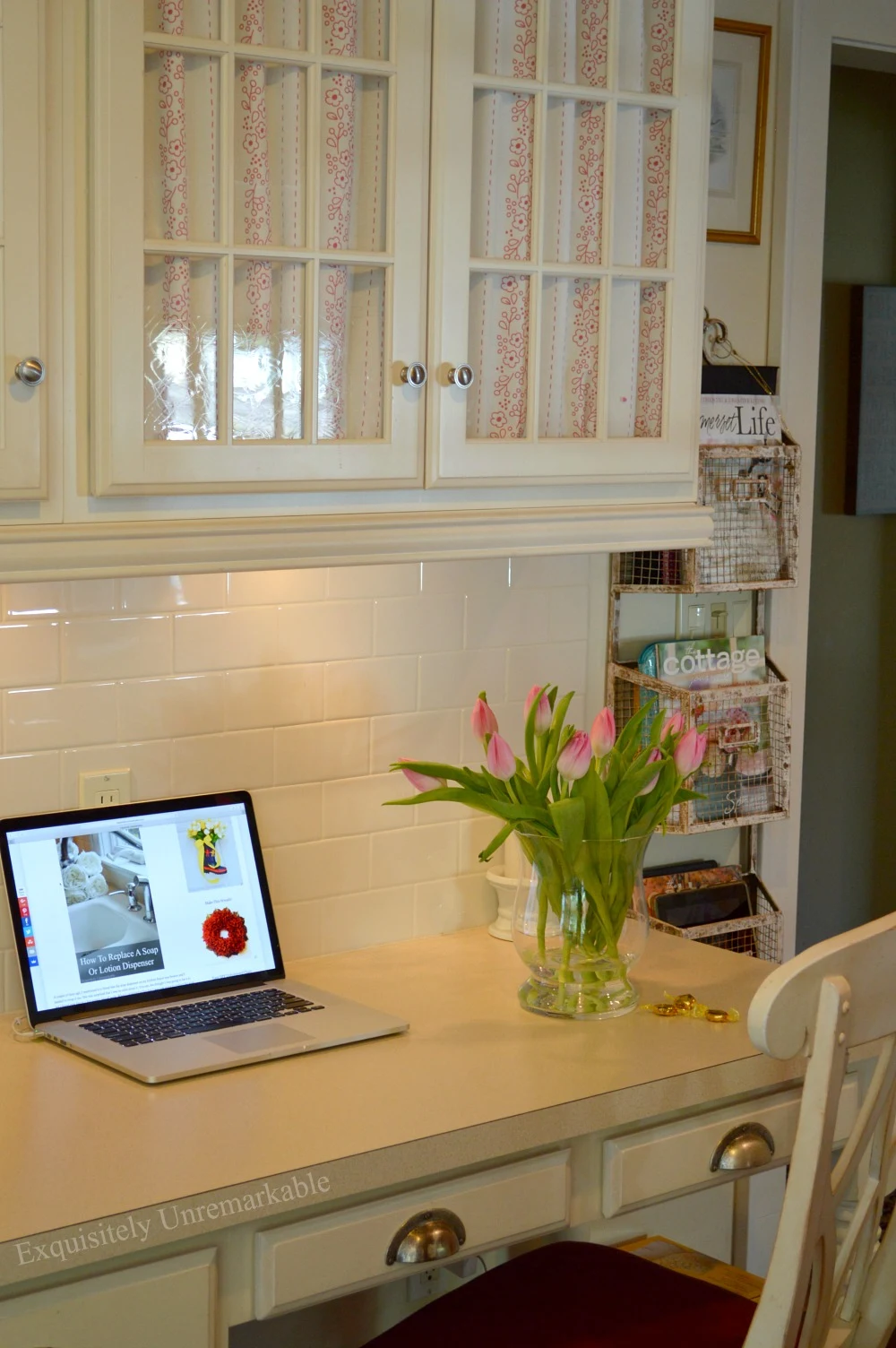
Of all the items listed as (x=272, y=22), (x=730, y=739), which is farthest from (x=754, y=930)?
(x=272, y=22)

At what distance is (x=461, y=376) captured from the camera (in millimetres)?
1780

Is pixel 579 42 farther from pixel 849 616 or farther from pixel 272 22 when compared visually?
pixel 849 616

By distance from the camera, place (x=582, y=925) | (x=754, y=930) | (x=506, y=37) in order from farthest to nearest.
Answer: (x=754, y=930) → (x=582, y=925) → (x=506, y=37)

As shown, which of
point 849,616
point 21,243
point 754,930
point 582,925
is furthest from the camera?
point 849,616

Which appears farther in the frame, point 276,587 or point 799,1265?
point 276,587

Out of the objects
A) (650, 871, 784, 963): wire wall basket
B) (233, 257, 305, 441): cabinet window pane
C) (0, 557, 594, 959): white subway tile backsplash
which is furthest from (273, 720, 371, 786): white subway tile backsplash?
(650, 871, 784, 963): wire wall basket

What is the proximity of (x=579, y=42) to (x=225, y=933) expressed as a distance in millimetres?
1210

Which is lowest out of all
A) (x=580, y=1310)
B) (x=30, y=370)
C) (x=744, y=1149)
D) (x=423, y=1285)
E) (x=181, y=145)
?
(x=423, y=1285)

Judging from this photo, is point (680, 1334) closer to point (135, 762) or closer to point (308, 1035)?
point (308, 1035)

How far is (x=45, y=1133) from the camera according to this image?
1.53m

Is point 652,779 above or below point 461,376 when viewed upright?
below

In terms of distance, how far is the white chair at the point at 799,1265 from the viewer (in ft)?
4.23

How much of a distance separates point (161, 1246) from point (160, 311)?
94 centimetres

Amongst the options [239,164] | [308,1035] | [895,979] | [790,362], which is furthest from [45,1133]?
[790,362]
